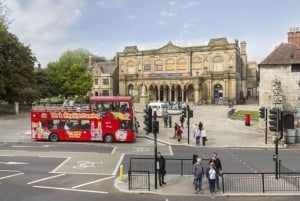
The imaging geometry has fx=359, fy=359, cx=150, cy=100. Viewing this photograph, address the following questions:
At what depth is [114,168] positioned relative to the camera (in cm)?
2022

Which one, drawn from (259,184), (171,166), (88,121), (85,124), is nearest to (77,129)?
(85,124)

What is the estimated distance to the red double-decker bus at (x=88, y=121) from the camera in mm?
30312

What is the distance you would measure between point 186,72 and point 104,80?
2347 centimetres

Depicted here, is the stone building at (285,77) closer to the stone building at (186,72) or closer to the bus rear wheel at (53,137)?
the bus rear wheel at (53,137)

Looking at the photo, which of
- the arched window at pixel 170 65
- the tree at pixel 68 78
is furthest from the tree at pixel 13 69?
the arched window at pixel 170 65

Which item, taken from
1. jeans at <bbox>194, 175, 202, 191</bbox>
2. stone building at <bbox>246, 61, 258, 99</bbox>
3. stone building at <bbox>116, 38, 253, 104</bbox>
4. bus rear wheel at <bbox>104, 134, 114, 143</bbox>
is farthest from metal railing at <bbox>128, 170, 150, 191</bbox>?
stone building at <bbox>246, 61, 258, 99</bbox>

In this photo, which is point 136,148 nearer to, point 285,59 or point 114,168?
point 114,168

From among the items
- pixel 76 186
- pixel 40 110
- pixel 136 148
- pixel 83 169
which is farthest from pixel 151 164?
pixel 40 110

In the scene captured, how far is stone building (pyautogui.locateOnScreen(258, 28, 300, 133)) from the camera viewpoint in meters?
33.3

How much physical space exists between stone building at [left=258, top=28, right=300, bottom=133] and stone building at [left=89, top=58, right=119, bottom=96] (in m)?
64.9

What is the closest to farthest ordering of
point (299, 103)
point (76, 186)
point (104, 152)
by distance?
point (76, 186)
point (104, 152)
point (299, 103)

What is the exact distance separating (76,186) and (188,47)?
73655 mm

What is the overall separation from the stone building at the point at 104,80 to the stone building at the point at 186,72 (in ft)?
10.2

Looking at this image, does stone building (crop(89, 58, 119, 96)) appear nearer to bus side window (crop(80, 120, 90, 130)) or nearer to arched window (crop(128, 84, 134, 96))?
arched window (crop(128, 84, 134, 96))
